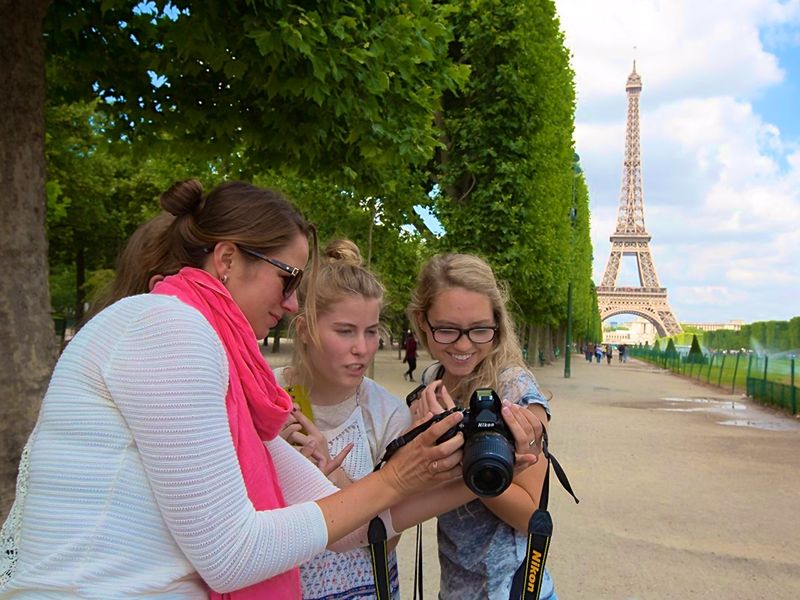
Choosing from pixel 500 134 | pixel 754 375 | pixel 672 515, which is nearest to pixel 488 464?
pixel 672 515

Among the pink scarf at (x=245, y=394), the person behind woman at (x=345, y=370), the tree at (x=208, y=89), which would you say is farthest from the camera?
the tree at (x=208, y=89)

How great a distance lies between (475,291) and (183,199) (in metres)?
1.06

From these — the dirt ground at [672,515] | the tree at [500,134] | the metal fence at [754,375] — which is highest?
the tree at [500,134]

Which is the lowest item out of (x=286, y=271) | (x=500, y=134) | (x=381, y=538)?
(x=381, y=538)

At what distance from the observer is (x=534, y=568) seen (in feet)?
5.86

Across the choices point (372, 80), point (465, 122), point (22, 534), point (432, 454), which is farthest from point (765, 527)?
point (465, 122)

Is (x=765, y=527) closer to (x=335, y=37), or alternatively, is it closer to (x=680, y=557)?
(x=680, y=557)

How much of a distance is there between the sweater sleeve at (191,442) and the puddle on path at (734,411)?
46.5 ft

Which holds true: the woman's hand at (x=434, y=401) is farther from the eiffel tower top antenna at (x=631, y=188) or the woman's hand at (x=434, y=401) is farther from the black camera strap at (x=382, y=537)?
the eiffel tower top antenna at (x=631, y=188)

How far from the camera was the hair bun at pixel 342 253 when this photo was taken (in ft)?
8.24

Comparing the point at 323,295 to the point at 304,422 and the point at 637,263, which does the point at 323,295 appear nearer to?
the point at 304,422

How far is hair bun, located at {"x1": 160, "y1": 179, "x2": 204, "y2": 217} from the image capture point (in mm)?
1608

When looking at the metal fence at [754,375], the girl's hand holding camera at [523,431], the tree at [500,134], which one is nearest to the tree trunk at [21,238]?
the girl's hand holding camera at [523,431]

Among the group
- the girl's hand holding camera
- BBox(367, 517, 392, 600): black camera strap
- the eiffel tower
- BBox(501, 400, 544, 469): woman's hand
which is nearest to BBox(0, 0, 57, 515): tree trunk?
BBox(367, 517, 392, 600): black camera strap
